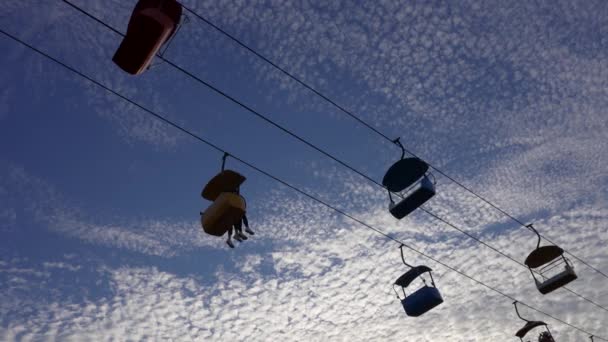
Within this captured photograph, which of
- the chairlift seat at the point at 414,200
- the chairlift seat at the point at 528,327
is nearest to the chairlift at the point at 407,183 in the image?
the chairlift seat at the point at 414,200

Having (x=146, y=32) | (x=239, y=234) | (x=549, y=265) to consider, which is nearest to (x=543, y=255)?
(x=549, y=265)

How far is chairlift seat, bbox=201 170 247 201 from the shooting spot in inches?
330

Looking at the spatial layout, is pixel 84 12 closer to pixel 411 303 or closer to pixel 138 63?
pixel 138 63

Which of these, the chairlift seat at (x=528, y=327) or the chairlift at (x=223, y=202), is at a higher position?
the chairlift at (x=223, y=202)

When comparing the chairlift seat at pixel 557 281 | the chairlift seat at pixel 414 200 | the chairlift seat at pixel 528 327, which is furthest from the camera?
the chairlift seat at pixel 528 327

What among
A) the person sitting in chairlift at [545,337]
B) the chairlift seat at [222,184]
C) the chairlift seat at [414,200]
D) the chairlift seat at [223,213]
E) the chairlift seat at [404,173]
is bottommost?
the person sitting in chairlift at [545,337]

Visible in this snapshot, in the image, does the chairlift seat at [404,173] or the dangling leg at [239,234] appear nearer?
the dangling leg at [239,234]

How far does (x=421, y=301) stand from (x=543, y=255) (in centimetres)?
419

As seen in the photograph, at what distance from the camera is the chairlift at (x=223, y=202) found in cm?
822

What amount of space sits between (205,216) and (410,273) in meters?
6.60

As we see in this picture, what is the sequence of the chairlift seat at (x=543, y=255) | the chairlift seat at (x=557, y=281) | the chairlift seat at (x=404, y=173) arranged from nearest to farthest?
the chairlift seat at (x=404, y=173), the chairlift seat at (x=543, y=255), the chairlift seat at (x=557, y=281)

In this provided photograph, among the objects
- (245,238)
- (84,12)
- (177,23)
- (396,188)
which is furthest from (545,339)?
(84,12)

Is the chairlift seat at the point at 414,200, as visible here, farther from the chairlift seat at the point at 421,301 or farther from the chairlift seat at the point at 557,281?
the chairlift seat at the point at 557,281

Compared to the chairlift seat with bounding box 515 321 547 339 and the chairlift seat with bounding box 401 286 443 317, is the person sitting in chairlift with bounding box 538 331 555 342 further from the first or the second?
the chairlift seat with bounding box 401 286 443 317
